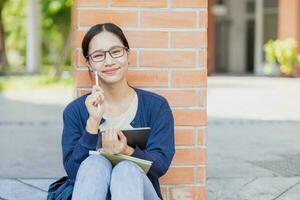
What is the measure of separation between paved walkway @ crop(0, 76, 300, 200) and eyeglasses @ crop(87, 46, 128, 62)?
1.35 metres

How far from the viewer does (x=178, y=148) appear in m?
3.26

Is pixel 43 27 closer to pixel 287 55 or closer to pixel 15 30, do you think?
pixel 15 30

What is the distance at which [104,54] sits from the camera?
2.82 metres

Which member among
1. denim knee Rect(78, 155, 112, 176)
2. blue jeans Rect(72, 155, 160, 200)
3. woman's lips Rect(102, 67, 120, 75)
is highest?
woman's lips Rect(102, 67, 120, 75)

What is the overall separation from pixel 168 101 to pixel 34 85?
43.7 ft

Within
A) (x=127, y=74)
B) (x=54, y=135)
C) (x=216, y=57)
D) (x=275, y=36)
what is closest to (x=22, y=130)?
(x=54, y=135)

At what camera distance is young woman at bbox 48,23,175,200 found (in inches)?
103

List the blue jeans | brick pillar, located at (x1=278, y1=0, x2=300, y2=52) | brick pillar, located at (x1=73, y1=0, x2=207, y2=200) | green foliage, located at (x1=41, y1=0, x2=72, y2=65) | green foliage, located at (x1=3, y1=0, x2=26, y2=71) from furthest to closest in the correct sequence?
green foliage, located at (x1=3, y1=0, x2=26, y2=71) → green foliage, located at (x1=41, y1=0, x2=72, y2=65) → brick pillar, located at (x1=278, y1=0, x2=300, y2=52) → brick pillar, located at (x1=73, y1=0, x2=207, y2=200) → the blue jeans

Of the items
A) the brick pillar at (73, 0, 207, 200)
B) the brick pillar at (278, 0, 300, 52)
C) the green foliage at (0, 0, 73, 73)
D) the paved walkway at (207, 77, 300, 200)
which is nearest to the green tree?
the green foliage at (0, 0, 73, 73)

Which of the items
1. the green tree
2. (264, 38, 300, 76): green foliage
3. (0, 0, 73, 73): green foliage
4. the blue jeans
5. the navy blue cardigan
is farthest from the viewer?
(0, 0, 73, 73): green foliage

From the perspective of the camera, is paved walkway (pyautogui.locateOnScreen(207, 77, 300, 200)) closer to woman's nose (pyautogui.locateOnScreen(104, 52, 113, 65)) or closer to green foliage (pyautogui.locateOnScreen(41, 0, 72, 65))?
woman's nose (pyautogui.locateOnScreen(104, 52, 113, 65))

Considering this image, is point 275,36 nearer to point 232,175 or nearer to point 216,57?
point 216,57

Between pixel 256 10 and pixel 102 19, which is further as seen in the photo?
pixel 256 10

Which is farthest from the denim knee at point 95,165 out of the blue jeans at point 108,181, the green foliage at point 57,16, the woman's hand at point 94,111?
the green foliage at point 57,16
